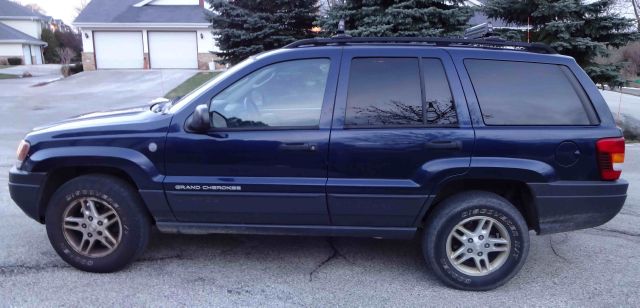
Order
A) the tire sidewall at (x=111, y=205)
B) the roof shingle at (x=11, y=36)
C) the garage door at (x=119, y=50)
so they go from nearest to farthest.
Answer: the tire sidewall at (x=111, y=205) → the garage door at (x=119, y=50) → the roof shingle at (x=11, y=36)

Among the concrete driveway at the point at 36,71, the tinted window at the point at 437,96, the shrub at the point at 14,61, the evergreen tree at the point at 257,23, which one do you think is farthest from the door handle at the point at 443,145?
the shrub at the point at 14,61

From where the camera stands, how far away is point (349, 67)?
3.49 meters

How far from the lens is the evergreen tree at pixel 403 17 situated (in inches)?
349

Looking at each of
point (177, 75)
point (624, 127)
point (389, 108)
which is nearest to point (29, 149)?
point (389, 108)

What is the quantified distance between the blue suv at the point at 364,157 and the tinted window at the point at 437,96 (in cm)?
1

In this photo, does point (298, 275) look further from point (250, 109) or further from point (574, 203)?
point (574, 203)

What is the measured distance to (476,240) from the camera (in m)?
3.50

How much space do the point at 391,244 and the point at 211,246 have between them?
1655 mm

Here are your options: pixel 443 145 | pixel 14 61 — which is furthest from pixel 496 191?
pixel 14 61

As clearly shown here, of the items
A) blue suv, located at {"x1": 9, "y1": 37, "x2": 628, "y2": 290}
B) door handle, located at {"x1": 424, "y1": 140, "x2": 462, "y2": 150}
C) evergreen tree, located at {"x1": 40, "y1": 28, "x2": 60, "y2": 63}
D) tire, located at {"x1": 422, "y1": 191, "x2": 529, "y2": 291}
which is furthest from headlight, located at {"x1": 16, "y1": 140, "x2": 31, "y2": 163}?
evergreen tree, located at {"x1": 40, "y1": 28, "x2": 60, "y2": 63}

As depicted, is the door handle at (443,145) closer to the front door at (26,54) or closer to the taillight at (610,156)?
the taillight at (610,156)

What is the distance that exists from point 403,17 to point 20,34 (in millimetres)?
51157

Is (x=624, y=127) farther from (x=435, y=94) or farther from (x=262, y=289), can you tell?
(x=262, y=289)

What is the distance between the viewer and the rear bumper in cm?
340
